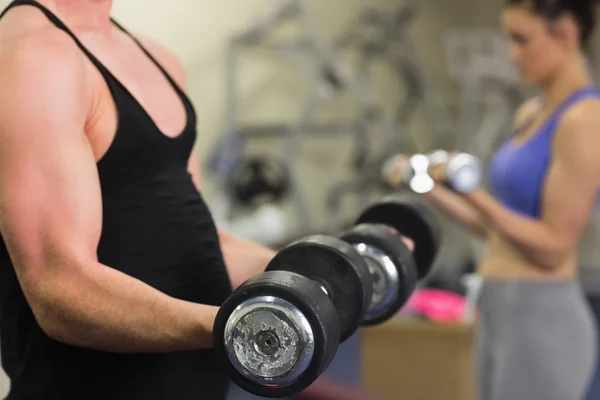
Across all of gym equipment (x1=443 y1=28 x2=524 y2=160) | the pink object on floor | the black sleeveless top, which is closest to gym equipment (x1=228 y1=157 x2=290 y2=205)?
the pink object on floor

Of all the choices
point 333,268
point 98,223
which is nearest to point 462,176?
point 333,268

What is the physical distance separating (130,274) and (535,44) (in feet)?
4.02

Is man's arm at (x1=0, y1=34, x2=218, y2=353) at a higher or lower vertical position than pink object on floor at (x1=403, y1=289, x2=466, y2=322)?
higher

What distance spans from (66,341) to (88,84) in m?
0.28

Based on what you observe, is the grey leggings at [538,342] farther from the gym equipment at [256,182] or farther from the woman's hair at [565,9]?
the gym equipment at [256,182]

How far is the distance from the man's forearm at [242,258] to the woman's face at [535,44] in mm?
956

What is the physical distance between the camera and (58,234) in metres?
0.77

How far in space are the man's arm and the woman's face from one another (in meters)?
1.26

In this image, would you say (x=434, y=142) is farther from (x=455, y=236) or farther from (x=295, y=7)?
(x=295, y=7)

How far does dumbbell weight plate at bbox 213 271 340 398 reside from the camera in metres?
0.68

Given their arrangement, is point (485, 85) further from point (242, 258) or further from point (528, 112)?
point (242, 258)

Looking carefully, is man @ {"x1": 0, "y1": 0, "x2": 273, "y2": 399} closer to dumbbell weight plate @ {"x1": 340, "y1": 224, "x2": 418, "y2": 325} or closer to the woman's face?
dumbbell weight plate @ {"x1": 340, "y1": 224, "x2": 418, "y2": 325}

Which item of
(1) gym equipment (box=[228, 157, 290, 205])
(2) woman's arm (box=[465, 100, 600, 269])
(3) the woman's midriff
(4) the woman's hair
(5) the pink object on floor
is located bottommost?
(5) the pink object on floor

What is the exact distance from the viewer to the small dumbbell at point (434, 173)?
161cm
